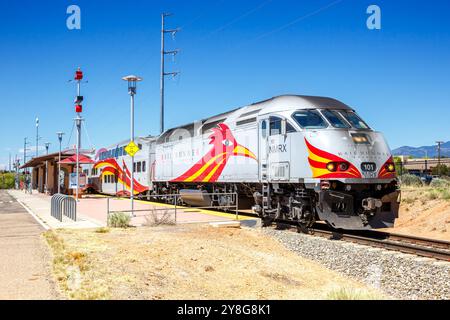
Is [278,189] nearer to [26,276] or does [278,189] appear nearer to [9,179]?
[26,276]

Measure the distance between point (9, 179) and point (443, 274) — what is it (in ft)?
352

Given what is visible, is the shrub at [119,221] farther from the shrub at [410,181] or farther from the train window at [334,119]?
the shrub at [410,181]

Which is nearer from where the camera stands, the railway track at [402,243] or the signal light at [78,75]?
the railway track at [402,243]

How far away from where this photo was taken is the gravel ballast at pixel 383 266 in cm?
809

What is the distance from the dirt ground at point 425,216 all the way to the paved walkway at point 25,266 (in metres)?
12.4

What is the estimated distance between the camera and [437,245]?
11883 mm

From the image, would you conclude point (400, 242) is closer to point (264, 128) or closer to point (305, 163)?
point (305, 163)

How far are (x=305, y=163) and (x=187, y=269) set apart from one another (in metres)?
5.29

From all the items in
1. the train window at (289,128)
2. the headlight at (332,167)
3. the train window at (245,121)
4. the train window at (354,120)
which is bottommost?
the headlight at (332,167)

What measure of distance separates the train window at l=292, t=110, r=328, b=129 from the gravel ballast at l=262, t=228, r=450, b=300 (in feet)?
10.1

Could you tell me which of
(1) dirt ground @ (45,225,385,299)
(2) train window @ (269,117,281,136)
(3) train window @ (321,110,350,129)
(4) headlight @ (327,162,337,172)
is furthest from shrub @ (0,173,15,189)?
(4) headlight @ (327,162,337,172)

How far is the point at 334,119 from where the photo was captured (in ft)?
43.0

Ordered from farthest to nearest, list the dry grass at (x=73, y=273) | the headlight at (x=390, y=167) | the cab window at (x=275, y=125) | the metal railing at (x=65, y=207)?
the metal railing at (x=65, y=207)
the cab window at (x=275, y=125)
the headlight at (x=390, y=167)
the dry grass at (x=73, y=273)

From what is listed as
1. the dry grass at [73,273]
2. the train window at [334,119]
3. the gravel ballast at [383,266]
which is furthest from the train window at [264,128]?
the dry grass at [73,273]
